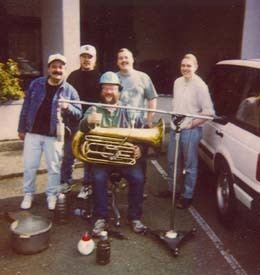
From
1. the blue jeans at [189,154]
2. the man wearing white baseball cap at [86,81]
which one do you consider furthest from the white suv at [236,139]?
the man wearing white baseball cap at [86,81]

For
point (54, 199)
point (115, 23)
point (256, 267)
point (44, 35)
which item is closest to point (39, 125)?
point (54, 199)

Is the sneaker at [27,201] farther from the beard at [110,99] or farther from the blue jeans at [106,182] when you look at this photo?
the beard at [110,99]

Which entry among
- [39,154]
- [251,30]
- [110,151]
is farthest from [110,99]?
[251,30]

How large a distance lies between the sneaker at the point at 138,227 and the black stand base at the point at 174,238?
11cm

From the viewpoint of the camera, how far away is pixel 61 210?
4.90 meters

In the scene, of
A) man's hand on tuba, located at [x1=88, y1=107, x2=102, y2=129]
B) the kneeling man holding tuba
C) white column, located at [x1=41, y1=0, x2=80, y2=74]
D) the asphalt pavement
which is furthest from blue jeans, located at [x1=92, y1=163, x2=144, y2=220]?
white column, located at [x1=41, y1=0, x2=80, y2=74]

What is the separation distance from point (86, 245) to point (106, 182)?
761mm

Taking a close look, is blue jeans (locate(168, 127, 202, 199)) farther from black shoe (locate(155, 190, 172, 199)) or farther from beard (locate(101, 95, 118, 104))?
beard (locate(101, 95, 118, 104))

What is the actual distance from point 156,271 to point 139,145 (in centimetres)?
137

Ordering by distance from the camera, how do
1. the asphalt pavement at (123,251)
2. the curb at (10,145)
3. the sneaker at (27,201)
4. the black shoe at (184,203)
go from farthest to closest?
1. the curb at (10,145)
2. the black shoe at (184,203)
3. the sneaker at (27,201)
4. the asphalt pavement at (123,251)

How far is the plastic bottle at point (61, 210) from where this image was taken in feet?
16.0

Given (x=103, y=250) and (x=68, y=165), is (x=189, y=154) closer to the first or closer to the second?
(x=68, y=165)

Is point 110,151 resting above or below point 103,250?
above

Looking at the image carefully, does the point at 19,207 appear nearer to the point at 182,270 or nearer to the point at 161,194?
the point at 161,194
